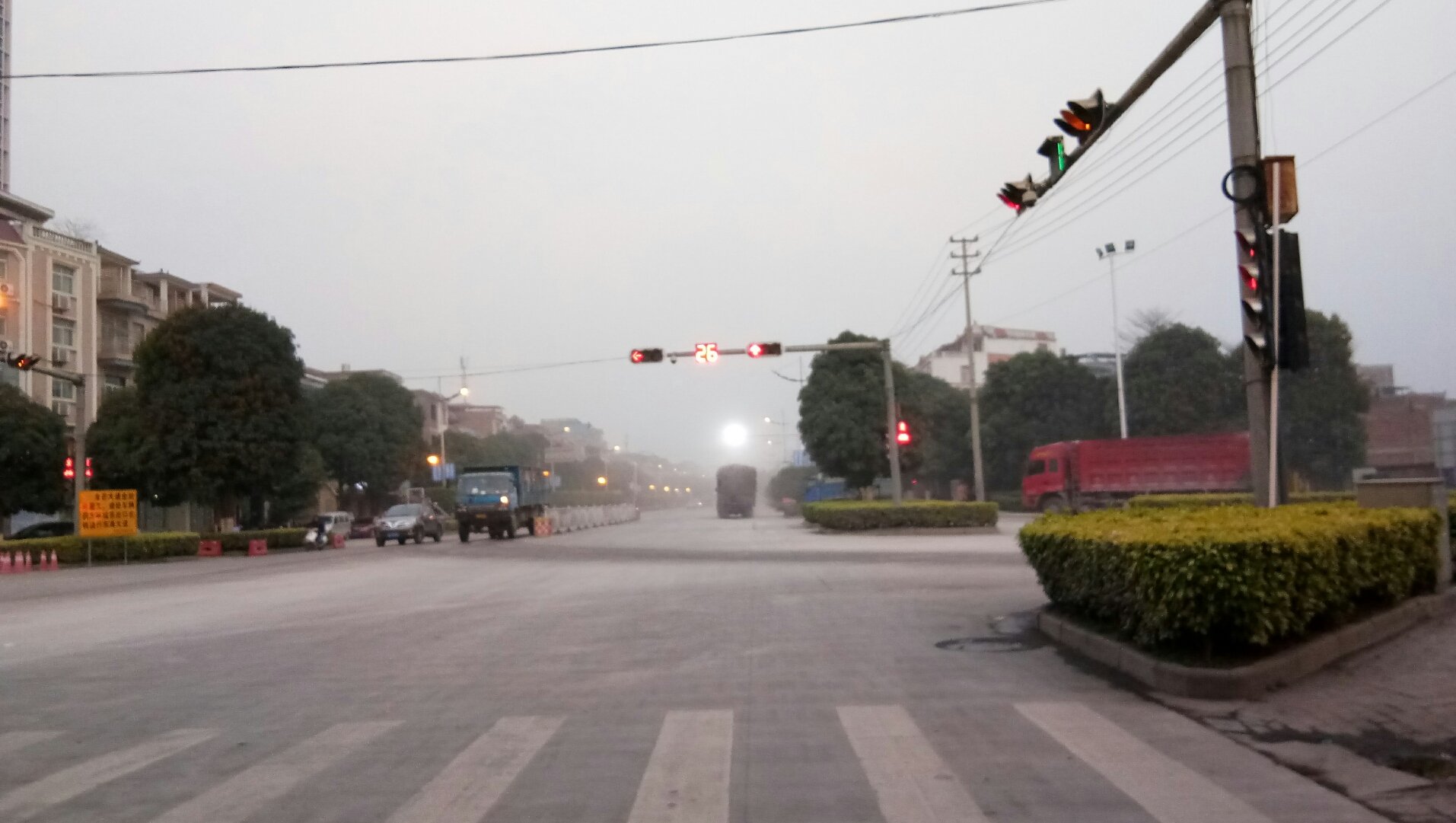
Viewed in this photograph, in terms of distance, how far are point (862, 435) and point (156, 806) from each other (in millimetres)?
46035

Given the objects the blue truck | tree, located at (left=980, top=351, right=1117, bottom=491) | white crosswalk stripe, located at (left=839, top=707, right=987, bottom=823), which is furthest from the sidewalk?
tree, located at (left=980, top=351, right=1117, bottom=491)

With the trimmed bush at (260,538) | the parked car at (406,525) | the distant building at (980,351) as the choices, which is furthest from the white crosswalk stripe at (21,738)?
the distant building at (980,351)

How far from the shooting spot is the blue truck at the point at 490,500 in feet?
151

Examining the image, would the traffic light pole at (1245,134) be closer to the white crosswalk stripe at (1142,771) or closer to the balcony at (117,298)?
the white crosswalk stripe at (1142,771)

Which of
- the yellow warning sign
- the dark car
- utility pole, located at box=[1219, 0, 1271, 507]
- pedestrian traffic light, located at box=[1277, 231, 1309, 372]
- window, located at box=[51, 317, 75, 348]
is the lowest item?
the dark car

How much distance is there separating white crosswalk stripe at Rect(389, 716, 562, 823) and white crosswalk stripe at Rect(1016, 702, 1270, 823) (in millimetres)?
3252

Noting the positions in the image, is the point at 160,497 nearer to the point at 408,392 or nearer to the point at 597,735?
the point at 408,392

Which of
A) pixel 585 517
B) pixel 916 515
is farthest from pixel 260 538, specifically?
pixel 916 515

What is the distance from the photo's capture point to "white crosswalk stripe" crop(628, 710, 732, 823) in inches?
230

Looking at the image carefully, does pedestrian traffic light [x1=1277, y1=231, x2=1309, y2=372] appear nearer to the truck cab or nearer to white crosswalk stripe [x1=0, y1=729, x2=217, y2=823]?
white crosswalk stripe [x1=0, y1=729, x2=217, y2=823]

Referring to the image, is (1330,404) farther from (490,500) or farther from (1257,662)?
(1257,662)

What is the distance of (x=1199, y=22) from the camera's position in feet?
36.8

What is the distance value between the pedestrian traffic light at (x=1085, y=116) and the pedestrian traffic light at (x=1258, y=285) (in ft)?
6.58

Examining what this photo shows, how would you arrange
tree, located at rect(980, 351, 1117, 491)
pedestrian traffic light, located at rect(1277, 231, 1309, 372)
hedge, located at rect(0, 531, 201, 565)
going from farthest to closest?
tree, located at rect(980, 351, 1117, 491)
hedge, located at rect(0, 531, 201, 565)
pedestrian traffic light, located at rect(1277, 231, 1309, 372)
